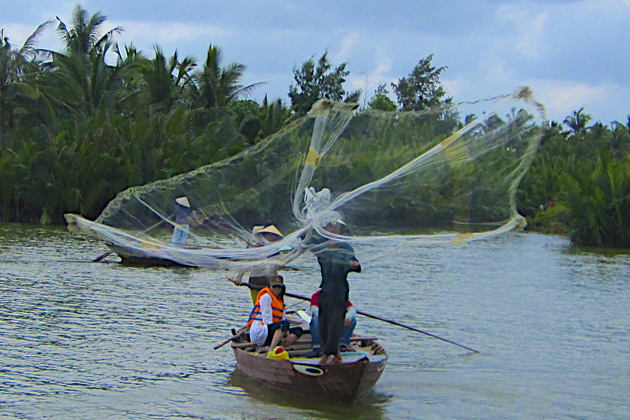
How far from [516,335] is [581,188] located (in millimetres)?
16174

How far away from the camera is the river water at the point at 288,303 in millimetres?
8430

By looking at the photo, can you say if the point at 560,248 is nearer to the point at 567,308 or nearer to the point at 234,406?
the point at 567,308

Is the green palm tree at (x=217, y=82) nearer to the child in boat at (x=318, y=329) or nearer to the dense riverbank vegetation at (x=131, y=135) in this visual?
the dense riverbank vegetation at (x=131, y=135)

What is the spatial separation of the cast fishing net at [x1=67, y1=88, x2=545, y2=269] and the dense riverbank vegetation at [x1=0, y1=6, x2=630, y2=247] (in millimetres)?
16055

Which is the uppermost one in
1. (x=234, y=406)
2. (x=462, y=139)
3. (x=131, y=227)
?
(x=462, y=139)

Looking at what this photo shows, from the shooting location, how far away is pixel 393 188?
7.91 meters

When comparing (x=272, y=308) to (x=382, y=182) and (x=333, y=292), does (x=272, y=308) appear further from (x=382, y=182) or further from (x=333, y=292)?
(x=382, y=182)

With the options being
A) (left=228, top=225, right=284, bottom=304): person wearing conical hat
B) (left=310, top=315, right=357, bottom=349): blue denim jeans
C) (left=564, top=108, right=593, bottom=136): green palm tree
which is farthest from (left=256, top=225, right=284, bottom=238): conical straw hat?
(left=564, top=108, right=593, bottom=136): green palm tree

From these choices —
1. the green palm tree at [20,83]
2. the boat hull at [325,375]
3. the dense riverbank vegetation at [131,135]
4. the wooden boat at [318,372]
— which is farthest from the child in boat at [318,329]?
the green palm tree at [20,83]

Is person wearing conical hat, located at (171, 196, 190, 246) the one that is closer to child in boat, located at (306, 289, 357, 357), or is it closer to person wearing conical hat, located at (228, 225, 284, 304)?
person wearing conical hat, located at (228, 225, 284, 304)

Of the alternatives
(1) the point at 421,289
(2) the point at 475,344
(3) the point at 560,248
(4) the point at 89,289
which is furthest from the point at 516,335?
(3) the point at 560,248

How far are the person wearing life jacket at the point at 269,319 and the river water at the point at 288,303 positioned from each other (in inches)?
20.8

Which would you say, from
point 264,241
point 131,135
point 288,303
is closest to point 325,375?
point 264,241

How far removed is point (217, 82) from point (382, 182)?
106 feet
